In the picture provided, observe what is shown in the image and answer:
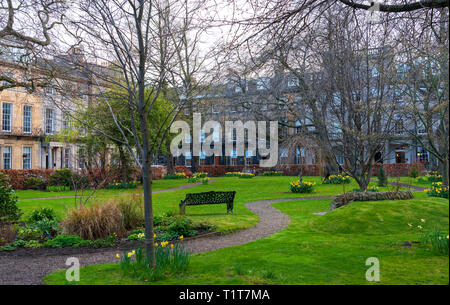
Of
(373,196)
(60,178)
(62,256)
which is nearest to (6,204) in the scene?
(62,256)

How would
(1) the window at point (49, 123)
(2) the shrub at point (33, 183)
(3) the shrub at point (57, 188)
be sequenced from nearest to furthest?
(3) the shrub at point (57, 188), (2) the shrub at point (33, 183), (1) the window at point (49, 123)

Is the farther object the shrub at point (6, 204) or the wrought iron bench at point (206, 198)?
the wrought iron bench at point (206, 198)

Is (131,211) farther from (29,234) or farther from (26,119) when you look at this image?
(26,119)

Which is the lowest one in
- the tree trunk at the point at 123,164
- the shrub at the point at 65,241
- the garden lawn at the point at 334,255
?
the shrub at the point at 65,241

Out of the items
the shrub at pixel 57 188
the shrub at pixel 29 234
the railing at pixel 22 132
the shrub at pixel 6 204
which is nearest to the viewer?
the shrub at pixel 29 234

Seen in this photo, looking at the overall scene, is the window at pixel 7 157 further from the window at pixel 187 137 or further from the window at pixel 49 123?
the window at pixel 187 137

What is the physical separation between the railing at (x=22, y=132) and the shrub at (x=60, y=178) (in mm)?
11445

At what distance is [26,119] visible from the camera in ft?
123

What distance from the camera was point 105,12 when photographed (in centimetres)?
584

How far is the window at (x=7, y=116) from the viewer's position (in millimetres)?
35531

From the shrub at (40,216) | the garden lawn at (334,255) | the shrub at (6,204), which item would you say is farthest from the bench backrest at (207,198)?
the shrub at (6,204)

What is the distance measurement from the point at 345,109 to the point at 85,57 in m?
9.48
